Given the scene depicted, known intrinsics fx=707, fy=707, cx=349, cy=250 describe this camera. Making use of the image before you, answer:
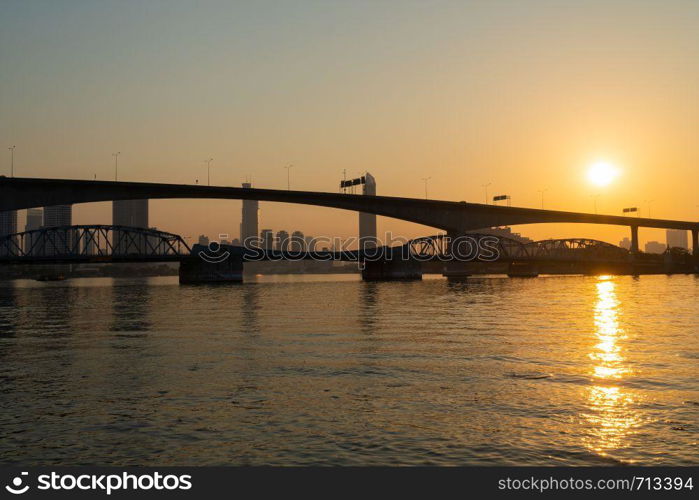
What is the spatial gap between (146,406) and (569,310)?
159 ft

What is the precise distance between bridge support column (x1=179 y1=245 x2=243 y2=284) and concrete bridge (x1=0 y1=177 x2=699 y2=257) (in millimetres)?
21583

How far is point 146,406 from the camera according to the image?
1803cm

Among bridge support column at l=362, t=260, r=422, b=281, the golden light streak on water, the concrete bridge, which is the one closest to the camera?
the golden light streak on water

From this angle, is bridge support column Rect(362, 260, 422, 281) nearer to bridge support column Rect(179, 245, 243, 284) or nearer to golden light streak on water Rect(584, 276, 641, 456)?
bridge support column Rect(179, 245, 243, 284)

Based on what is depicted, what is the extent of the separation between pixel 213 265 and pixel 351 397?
14584 centimetres

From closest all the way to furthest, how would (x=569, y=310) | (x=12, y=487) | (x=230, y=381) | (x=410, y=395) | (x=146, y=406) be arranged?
(x=12, y=487)
(x=146, y=406)
(x=410, y=395)
(x=230, y=381)
(x=569, y=310)

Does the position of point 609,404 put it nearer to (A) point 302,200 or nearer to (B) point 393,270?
(A) point 302,200

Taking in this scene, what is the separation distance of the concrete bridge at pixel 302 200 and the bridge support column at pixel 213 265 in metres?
21.6

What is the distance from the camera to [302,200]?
148 meters

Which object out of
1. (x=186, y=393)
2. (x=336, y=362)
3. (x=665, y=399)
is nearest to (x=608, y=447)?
(x=665, y=399)

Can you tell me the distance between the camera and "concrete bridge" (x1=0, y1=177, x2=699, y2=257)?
10938 centimetres

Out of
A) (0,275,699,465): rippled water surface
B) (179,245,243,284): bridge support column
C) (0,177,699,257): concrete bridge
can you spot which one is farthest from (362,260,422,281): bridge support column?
(0,275,699,465): rippled water surface

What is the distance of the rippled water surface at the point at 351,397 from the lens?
13797 mm

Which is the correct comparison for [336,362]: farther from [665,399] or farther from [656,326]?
[656,326]
